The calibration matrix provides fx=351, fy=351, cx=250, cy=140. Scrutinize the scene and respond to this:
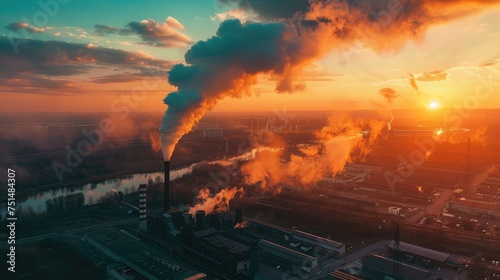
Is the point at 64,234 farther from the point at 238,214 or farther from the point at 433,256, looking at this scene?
the point at 433,256

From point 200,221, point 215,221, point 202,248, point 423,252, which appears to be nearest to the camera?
point 202,248

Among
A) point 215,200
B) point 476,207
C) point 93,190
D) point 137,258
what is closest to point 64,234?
point 137,258

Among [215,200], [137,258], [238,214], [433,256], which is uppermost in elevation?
[238,214]

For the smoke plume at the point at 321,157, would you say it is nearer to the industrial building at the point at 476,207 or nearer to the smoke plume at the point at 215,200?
the smoke plume at the point at 215,200

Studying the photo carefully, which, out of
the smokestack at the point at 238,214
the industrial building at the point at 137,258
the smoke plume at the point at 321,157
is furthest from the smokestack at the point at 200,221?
the smoke plume at the point at 321,157

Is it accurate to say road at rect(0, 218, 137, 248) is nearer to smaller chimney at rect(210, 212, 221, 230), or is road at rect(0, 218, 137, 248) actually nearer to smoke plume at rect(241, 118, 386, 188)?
smaller chimney at rect(210, 212, 221, 230)

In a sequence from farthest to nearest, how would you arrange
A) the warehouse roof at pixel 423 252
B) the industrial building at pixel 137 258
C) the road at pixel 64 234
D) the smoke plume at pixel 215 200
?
1. the smoke plume at pixel 215 200
2. the road at pixel 64 234
3. the warehouse roof at pixel 423 252
4. the industrial building at pixel 137 258

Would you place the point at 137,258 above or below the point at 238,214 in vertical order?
below

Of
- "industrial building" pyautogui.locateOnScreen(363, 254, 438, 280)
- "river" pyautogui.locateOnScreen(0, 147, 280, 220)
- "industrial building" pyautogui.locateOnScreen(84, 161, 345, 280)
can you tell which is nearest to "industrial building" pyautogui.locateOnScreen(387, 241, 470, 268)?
"industrial building" pyautogui.locateOnScreen(363, 254, 438, 280)
